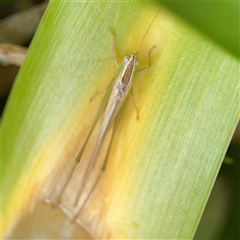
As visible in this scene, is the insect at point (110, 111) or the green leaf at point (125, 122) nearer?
the green leaf at point (125, 122)

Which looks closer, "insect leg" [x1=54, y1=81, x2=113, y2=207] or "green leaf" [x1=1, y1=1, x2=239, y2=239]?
"green leaf" [x1=1, y1=1, x2=239, y2=239]

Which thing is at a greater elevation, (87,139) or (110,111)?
(110,111)

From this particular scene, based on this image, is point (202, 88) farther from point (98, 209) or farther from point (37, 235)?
point (37, 235)

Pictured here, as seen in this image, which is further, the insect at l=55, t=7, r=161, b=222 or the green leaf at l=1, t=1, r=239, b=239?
the insect at l=55, t=7, r=161, b=222

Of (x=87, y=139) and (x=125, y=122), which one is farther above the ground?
(x=125, y=122)

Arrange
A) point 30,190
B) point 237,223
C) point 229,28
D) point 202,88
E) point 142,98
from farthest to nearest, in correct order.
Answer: point 237,223 < point 30,190 < point 142,98 < point 202,88 < point 229,28

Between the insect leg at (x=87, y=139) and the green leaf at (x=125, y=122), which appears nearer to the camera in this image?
the green leaf at (x=125, y=122)

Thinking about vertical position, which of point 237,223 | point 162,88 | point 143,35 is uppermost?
point 143,35

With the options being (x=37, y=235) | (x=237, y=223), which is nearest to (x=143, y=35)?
(x=37, y=235)
